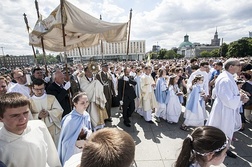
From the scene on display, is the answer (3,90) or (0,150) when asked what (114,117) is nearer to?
(3,90)

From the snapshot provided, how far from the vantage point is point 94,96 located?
4922 millimetres

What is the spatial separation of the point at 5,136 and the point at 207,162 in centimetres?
197

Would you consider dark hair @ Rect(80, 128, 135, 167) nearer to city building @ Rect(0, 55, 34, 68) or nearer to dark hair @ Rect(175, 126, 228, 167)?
dark hair @ Rect(175, 126, 228, 167)

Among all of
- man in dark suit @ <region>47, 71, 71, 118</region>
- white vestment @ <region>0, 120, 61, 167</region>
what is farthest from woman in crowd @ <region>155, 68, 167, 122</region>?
white vestment @ <region>0, 120, 61, 167</region>

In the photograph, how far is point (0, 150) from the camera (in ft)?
4.80

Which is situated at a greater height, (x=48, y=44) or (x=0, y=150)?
(x=48, y=44)

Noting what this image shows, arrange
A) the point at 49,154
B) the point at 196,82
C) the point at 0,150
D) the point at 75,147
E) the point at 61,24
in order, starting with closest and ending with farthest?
the point at 0,150 → the point at 49,154 → the point at 75,147 → the point at 61,24 → the point at 196,82

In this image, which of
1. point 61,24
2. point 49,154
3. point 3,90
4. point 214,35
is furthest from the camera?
point 214,35

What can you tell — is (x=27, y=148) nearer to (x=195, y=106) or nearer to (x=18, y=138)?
(x=18, y=138)

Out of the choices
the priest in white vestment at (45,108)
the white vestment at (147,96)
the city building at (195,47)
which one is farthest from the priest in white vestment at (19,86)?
the city building at (195,47)

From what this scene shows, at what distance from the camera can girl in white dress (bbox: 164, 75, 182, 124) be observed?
578cm

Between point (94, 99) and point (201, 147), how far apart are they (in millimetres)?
3711

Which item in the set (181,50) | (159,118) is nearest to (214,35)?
(181,50)

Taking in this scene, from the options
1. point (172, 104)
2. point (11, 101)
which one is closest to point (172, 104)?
point (172, 104)
